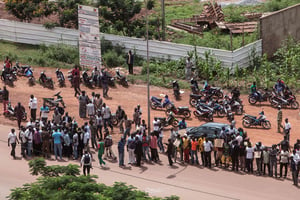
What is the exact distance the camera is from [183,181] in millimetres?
25375

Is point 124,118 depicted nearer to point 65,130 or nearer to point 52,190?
point 65,130

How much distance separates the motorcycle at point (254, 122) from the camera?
31312 millimetres

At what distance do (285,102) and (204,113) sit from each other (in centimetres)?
453

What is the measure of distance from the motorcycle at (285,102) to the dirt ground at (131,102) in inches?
12.7

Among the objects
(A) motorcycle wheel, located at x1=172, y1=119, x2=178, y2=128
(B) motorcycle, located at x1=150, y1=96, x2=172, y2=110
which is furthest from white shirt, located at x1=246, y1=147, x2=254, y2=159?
(B) motorcycle, located at x1=150, y1=96, x2=172, y2=110

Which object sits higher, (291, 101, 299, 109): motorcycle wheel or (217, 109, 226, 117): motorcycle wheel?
(291, 101, 299, 109): motorcycle wheel

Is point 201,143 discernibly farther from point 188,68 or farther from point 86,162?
point 188,68

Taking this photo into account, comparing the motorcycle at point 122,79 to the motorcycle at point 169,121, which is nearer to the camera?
the motorcycle at point 169,121

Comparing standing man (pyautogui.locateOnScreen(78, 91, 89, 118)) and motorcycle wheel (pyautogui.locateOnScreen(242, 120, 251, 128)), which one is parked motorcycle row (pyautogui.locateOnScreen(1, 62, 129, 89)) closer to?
Result: standing man (pyautogui.locateOnScreen(78, 91, 89, 118))

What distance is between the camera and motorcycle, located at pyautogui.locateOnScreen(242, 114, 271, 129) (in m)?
31.3

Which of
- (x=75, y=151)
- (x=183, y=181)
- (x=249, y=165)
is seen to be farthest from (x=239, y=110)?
(x=75, y=151)

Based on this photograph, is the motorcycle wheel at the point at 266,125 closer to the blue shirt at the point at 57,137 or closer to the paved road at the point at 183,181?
the paved road at the point at 183,181

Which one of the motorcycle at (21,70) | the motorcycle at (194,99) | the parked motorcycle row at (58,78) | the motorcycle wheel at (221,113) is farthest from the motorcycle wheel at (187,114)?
the motorcycle at (21,70)

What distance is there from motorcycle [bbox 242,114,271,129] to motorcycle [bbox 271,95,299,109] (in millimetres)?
2762
